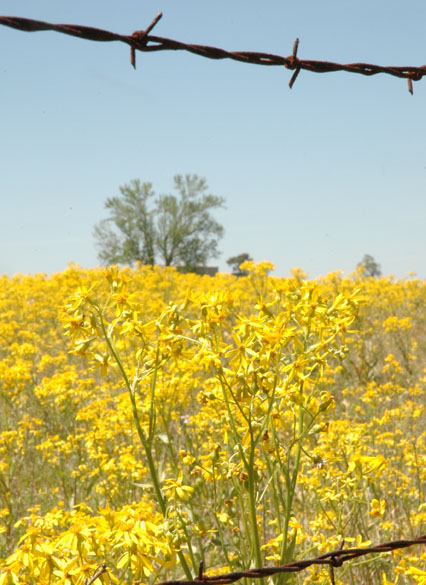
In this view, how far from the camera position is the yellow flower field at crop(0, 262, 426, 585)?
1.27 m

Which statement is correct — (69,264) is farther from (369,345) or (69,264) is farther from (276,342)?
(276,342)

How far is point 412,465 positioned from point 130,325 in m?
2.33

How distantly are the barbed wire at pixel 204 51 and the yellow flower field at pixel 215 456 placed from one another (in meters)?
0.55

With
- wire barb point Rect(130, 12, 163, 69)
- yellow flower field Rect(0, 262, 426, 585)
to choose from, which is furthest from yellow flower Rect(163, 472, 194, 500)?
wire barb point Rect(130, 12, 163, 69)

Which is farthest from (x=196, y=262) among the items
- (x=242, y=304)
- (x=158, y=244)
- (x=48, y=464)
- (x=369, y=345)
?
(x=48, y=464)

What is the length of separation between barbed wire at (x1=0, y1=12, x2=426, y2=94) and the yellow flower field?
0.55 meters

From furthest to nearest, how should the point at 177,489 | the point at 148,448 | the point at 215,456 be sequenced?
the point at 215,456, the point at 177,489, the point at 148,448

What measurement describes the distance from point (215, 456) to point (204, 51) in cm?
104

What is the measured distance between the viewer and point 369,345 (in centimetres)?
650

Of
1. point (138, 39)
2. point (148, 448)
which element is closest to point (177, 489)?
point (148, 448)

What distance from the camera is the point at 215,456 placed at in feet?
5.09

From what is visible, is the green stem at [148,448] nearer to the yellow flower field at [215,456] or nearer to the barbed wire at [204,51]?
the yellow flower field at [215,456]

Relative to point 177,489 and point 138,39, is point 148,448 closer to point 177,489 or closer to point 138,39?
point 177,489

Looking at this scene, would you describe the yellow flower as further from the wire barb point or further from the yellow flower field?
the wire barb point
